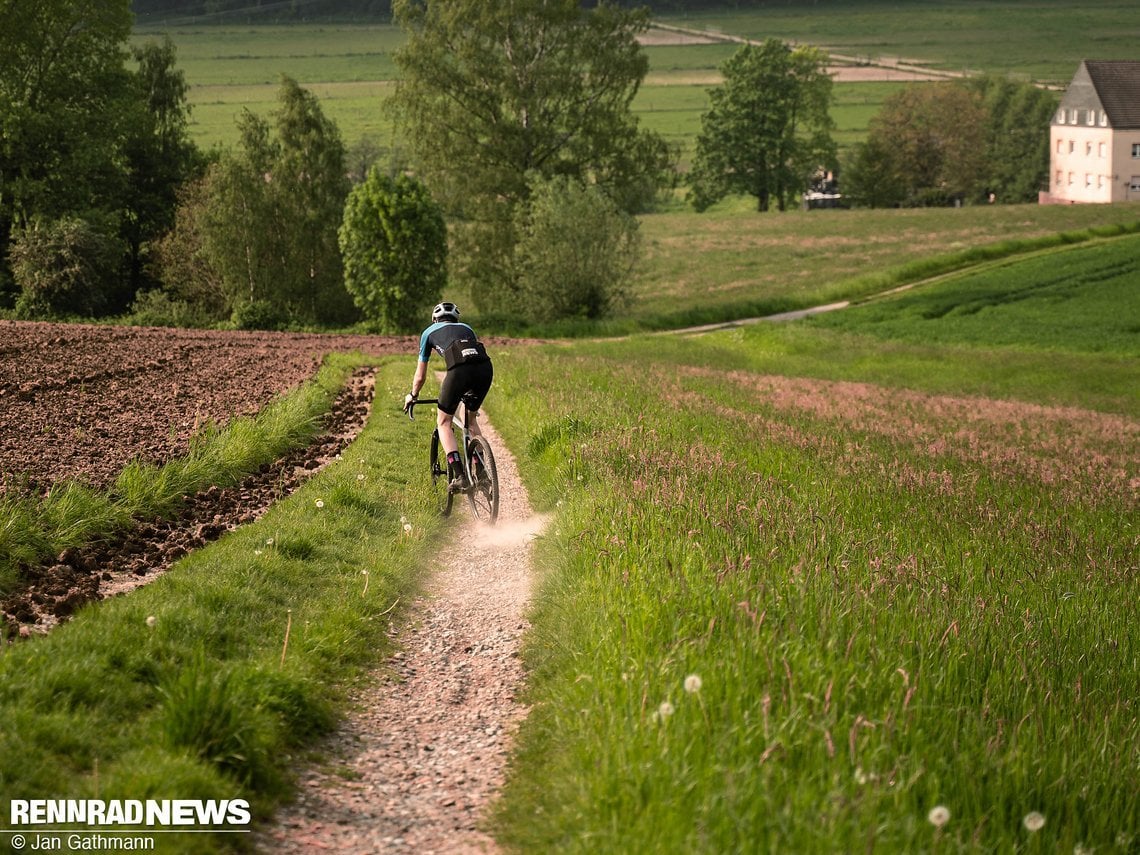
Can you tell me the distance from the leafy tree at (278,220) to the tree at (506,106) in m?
4.83

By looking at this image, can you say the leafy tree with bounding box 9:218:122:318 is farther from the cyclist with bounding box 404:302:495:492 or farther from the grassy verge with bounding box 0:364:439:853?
the grassy verge with bounding box 0:364:439:853

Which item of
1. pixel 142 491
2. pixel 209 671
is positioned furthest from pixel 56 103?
pixel 209 671

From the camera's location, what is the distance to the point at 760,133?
4178 inches

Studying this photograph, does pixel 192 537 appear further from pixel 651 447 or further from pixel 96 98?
pixel 96 98

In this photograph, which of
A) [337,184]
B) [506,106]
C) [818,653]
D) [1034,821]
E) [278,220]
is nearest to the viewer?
[1034,821]

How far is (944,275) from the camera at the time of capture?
67375mm

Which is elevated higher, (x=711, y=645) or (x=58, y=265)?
(x=58, y=265)

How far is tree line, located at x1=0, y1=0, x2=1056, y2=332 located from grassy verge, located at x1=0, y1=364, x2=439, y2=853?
41.8 metres

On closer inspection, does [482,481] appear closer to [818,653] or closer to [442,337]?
[442,337]

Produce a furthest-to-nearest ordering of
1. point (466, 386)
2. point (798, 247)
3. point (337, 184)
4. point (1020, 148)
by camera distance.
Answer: point (1020, 148)
point (798, 247)
point (337, 184)
point (466, 386)

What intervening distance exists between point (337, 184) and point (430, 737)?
53242 mm

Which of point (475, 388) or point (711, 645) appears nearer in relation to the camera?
point (711, 645)

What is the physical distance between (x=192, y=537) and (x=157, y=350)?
19.2 meters

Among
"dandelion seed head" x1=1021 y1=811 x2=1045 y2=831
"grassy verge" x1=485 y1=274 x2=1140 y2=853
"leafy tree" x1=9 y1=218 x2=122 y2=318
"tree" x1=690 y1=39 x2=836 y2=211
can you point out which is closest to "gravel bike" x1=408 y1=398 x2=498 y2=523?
"grassy verge" x1=485 y1=274 x2=1140 y2=853
